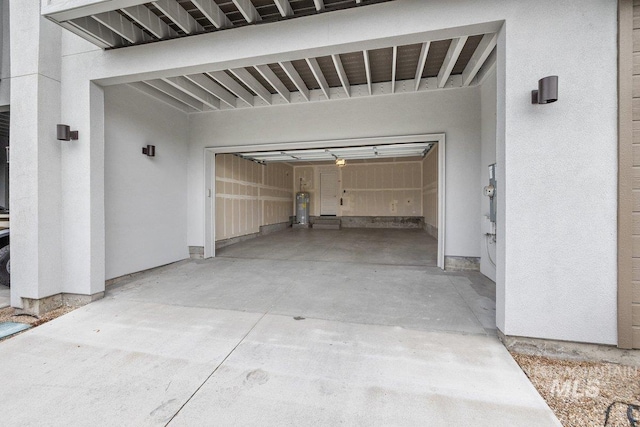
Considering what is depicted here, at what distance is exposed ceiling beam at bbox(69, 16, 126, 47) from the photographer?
261 centimetres

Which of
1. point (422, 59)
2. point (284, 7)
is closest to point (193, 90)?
point (284, 7)

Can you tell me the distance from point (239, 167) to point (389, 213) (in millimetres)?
7451

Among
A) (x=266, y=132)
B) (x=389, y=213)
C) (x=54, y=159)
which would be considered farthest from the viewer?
(x=389, y=213)

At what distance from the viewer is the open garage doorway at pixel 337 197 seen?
698cm

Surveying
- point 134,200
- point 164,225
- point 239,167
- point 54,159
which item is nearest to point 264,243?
point 239,167

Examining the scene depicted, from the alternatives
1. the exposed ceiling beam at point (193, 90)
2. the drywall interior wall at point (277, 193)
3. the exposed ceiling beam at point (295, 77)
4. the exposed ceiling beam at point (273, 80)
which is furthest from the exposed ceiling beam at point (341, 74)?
the drywall interior wall at point (277, 193)

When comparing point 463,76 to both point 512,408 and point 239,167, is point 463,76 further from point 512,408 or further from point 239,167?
point 239,167

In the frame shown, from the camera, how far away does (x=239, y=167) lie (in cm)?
753

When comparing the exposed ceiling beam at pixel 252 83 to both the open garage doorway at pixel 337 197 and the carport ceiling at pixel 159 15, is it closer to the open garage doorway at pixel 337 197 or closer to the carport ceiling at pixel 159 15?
the carport ceiling at pixel 159 15

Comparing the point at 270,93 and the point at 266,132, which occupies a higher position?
the point at 270,93

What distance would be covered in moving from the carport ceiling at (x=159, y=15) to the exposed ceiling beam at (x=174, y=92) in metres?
1.16

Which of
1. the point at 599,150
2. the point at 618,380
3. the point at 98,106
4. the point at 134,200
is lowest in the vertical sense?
the point at 618,380

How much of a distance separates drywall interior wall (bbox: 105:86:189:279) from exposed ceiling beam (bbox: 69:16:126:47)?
1.04 m

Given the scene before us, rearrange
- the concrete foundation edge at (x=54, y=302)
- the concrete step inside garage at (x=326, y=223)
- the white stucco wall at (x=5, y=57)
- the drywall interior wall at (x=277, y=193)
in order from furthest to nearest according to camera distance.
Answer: the concrete step inside garage at (x=326, y=223) → the drywall interior wall at (x=277, y=193) → the white stucco wall at (x=5, y=57) → the concrete foundation edge at (x=54, y=302)
